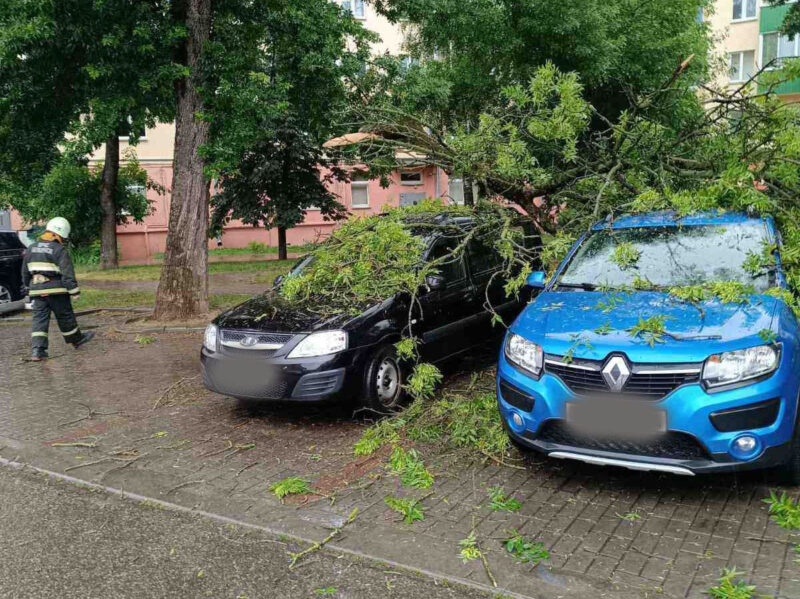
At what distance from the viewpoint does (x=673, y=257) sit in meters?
Answer: 5.16

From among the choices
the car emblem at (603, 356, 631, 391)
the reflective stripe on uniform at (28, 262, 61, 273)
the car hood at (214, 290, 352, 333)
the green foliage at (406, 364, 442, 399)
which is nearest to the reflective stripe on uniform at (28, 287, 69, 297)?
the reflective stripe on uniform at (28, 262, 61, 273)

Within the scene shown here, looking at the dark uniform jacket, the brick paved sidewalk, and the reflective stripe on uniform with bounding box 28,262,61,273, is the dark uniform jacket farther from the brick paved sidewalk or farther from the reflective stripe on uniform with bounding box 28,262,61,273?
the brick paved sidewalk

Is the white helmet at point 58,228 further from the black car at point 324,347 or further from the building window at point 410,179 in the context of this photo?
the building window at point 410,179

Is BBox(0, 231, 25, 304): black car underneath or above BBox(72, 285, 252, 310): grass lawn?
above

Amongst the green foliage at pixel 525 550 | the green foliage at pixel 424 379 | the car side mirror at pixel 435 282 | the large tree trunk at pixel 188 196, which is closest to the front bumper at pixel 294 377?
the green foliage at pixel 424 379

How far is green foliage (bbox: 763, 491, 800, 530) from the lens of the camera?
3889 mm

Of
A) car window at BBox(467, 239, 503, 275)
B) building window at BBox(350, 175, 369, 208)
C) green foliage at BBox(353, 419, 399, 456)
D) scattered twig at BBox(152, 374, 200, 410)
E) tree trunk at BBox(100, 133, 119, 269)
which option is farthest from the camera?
building window at BBox(350, 175, 369, 208)

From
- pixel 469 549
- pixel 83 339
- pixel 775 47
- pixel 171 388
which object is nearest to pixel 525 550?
pixel 469 549

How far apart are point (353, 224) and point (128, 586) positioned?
404cm

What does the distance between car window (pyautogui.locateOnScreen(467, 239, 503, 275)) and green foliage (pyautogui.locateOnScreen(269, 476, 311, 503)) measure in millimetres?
3418

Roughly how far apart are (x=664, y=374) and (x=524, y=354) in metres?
0.93

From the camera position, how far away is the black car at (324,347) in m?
5.71

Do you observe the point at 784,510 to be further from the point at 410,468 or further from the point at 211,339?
the point at 211,339

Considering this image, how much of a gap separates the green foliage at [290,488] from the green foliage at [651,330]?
2.36 m
